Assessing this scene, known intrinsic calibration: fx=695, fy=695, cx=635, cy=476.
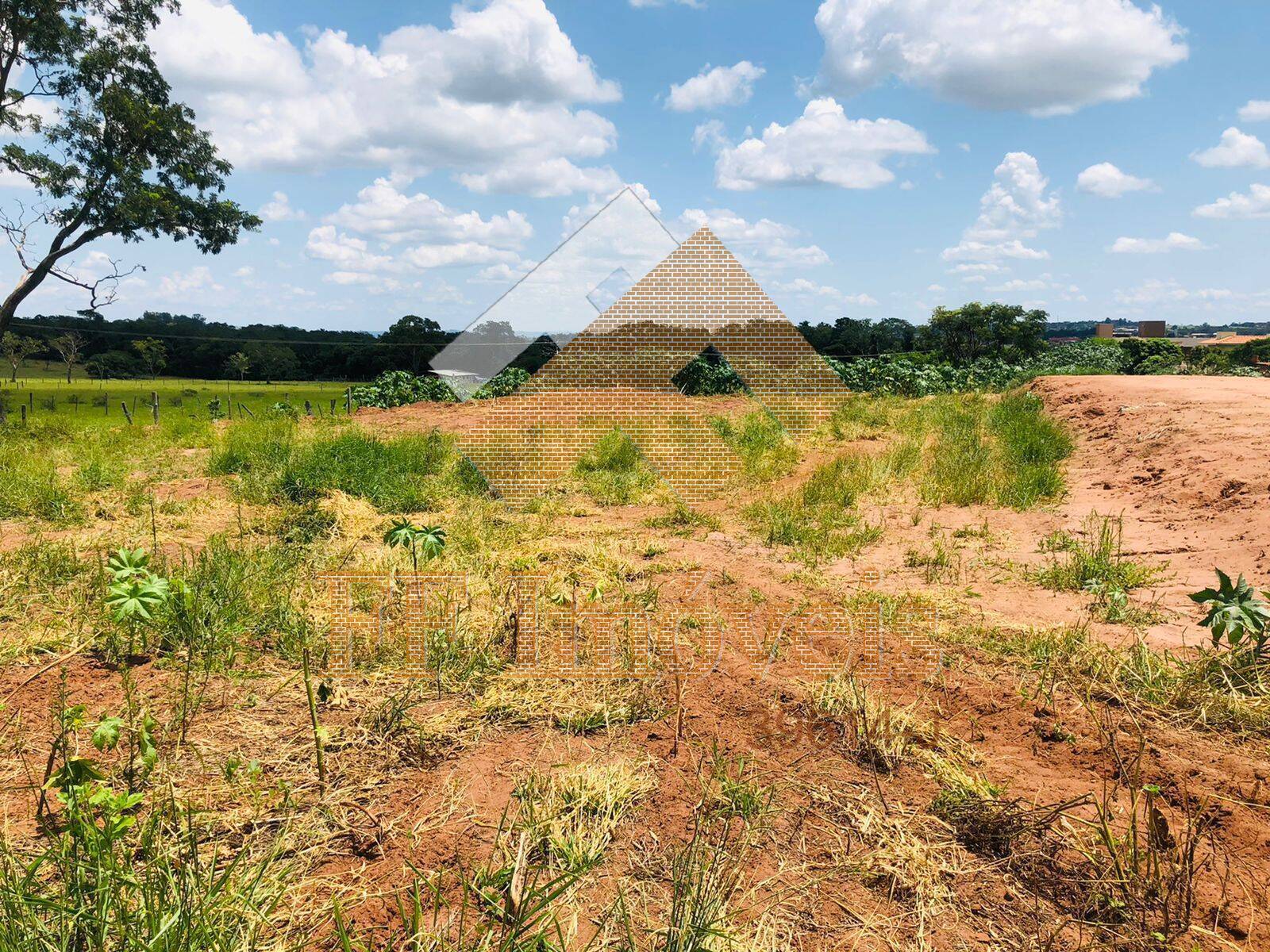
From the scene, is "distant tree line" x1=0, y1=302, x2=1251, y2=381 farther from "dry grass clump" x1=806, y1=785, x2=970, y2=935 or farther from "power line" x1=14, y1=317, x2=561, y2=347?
"dry grass clump" x1=806, y1=785, x2=970, y2=935

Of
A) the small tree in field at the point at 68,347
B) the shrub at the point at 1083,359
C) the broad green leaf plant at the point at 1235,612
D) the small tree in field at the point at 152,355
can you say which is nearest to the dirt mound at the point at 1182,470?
the broad green leaf plant at the point at 1235,612

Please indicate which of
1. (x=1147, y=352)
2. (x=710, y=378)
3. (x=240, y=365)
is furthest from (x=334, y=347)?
(x=1147, y=352)

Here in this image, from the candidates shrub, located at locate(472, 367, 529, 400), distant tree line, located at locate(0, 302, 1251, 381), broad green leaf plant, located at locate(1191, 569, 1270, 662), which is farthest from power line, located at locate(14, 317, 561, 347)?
broad green leaf plant, located at locate(1191, 569, 1270, 662)

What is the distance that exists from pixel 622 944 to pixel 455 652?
190cm

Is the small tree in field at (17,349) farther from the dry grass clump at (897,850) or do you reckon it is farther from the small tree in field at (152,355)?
the dry grass clump at (897,850)

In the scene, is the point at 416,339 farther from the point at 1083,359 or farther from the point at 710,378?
the point at 1083,359

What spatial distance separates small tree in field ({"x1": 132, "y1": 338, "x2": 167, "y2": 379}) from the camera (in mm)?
28016

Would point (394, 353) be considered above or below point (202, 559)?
above

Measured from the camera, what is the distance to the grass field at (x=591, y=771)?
6.27ft

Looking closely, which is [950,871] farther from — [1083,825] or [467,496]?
[467,496]

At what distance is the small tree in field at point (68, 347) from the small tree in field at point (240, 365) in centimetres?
543

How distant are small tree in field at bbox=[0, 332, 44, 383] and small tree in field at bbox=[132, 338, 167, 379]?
5.12 meters

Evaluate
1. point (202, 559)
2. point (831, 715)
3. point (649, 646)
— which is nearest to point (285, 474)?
point (202, 559)

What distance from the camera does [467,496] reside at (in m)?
7.03
